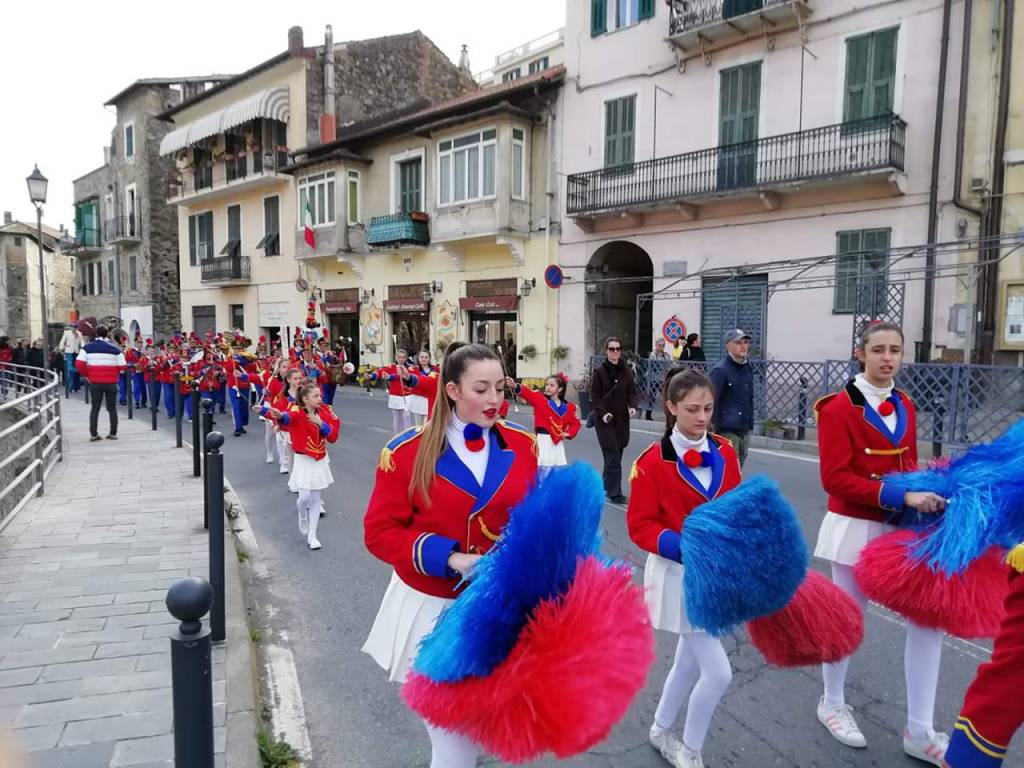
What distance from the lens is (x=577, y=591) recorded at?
195cm

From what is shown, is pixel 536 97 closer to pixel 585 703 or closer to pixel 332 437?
pixel 332 437

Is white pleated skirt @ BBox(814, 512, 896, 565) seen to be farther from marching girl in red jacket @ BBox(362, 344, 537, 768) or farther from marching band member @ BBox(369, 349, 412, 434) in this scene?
marching band member @ BBox(369, 349, 412, 434)

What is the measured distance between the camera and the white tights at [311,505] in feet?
21.4

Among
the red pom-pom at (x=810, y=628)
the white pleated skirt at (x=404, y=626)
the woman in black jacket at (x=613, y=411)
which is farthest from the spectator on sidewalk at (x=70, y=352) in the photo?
the red pom-pom at (x=810, y=628)

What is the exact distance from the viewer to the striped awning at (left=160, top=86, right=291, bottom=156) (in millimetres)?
27734

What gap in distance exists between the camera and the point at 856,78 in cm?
1473

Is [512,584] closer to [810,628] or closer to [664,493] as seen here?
[664,493]

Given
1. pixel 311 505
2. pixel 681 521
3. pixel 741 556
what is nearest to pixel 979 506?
pixel 741 556

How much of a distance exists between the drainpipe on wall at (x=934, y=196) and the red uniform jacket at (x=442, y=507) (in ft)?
45.1

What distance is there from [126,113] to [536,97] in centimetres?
2934

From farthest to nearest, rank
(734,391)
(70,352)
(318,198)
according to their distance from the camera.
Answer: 1. (318,198)
2. (70,352)
3. (734,391)

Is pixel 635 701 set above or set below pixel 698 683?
below

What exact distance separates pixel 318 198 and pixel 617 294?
41.5ft

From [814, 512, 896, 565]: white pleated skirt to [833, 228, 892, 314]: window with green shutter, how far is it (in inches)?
462
